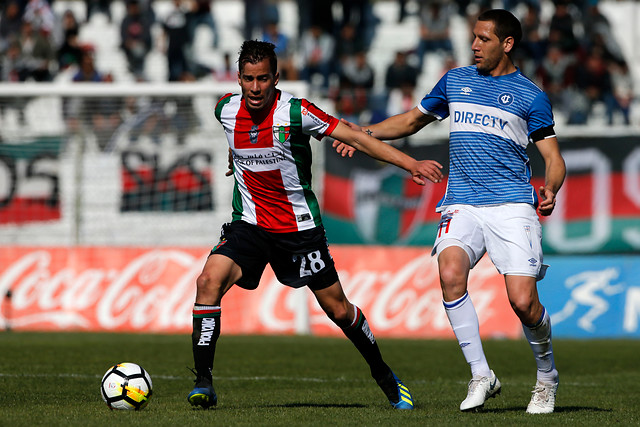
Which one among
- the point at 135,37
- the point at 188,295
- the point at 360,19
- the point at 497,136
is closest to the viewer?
the point at 497,136

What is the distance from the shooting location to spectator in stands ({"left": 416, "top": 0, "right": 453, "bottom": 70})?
21.0 m

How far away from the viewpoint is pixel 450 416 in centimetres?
673

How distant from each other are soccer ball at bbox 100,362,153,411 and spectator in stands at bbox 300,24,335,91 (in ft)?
44.9

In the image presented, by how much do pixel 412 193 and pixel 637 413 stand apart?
9.04 metres

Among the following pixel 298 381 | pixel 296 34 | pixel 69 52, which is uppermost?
pixel 296 34

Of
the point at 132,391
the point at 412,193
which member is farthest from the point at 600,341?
the point at 132,391

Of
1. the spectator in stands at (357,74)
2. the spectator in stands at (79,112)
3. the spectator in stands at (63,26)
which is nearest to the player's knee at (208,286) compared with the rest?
the spectator in stands at (79,112)

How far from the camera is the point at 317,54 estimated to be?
67.8ft

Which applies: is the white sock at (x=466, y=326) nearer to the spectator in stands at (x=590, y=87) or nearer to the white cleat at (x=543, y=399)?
the white cleat at (x=543, y=399)

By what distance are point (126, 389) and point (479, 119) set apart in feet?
9.66

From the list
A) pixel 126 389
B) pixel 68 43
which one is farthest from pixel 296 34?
pixel 126 389

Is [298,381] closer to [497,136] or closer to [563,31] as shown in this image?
[497,136]

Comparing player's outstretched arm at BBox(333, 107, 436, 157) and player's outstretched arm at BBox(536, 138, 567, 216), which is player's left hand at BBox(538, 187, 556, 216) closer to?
player's outstretched arm at BBox(536, 138, 567, 216)

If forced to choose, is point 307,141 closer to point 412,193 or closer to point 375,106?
point 412,193
